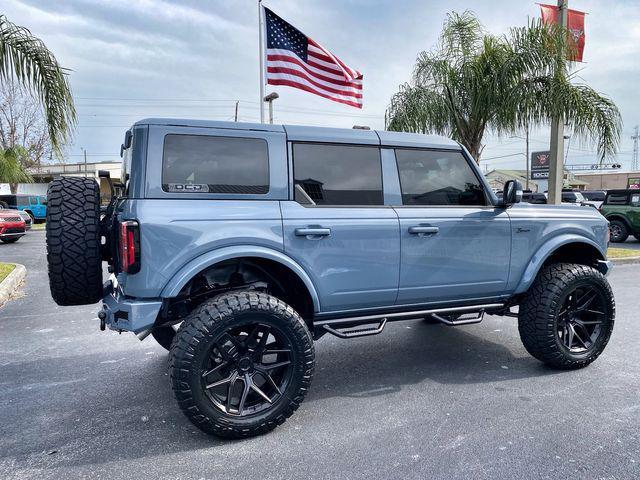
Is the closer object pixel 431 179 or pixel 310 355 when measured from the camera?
pixel 310 355

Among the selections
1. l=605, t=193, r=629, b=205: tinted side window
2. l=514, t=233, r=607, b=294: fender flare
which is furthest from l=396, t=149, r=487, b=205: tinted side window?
l=605, t=193, r=629, b=205: tinted side window

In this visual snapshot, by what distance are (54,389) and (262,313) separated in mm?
2002

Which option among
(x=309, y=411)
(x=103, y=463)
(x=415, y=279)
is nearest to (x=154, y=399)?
(x=103, y=463)

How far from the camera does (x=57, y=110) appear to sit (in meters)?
6.61

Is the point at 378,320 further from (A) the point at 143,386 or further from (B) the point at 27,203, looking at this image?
(B) the point at 27,203

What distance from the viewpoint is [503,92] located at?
8398 millimetres

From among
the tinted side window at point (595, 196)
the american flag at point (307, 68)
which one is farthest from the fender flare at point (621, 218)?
the tinted side window at point (595, 196)

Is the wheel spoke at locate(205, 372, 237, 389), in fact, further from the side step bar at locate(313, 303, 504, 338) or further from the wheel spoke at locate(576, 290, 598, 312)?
the wheel spoke at locate(576, 290, 598, 312)

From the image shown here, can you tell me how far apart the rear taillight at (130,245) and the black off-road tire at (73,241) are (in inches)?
16.7

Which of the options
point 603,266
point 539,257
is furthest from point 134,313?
point 603,266

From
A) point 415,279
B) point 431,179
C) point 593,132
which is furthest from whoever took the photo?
point 593,132

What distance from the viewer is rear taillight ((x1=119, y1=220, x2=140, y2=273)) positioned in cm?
263

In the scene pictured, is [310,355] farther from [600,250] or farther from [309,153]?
[600,250]

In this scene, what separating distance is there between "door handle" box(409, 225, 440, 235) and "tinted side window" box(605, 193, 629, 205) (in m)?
14.1
